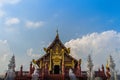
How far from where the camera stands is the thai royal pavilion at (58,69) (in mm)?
29281

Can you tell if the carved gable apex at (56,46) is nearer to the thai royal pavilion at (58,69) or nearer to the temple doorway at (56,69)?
the thai royal pavilion at (58,69)

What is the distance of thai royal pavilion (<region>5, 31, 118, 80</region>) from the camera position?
29.3m

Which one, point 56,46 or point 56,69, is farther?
point 56,46

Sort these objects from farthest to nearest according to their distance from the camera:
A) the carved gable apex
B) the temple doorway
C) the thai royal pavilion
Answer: the carved gable apex < the temple doorway < the thai royal pavilion

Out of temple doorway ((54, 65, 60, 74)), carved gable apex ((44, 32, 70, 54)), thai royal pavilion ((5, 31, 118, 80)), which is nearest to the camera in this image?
thai royal pavilion ((5, 31, 118, 80))

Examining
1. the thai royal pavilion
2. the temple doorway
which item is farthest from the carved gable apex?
the temple doorway

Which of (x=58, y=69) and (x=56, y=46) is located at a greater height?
(x=56, y=46)

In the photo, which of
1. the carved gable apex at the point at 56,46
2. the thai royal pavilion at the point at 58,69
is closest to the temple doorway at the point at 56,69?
the thai royal pavilion at the point at 58,69

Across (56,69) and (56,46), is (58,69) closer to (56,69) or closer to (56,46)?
(56,69)

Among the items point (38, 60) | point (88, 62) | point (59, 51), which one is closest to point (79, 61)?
point (88, 62)

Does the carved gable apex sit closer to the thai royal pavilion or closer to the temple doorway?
the thai royal pavilion

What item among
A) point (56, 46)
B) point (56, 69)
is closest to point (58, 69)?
point (56, 69)

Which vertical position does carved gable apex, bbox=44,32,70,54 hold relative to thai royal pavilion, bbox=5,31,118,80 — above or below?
above

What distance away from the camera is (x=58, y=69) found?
3484 centimetres
